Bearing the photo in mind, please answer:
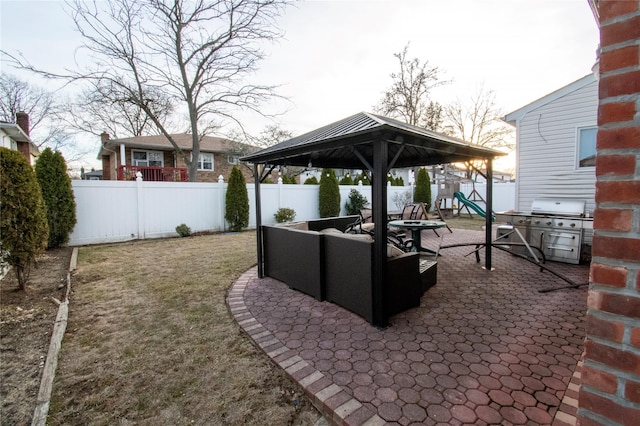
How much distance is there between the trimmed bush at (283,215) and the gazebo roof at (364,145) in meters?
5.26

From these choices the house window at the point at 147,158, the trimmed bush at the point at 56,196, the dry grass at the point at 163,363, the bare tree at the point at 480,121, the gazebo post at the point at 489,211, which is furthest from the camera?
the bare tree at the point at 480,121

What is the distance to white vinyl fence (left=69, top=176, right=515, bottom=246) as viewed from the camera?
26.4 ft

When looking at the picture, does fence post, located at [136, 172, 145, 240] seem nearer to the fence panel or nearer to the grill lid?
the fence panel

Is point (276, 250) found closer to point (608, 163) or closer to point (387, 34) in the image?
point (608, 163)

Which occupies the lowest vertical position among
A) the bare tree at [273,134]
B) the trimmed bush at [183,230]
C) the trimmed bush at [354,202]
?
the trimmed bush at [183,230]

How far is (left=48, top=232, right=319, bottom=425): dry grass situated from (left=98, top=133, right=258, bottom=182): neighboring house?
11936 millimetres

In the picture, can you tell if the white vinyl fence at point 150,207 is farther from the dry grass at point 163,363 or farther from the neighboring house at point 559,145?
the neighboring house at point 559,145

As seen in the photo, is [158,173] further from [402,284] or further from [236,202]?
[402,284]

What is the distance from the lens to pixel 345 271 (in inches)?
142

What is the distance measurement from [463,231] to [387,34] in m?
6.74

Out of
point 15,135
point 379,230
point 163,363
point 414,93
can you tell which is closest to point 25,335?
point 163,363

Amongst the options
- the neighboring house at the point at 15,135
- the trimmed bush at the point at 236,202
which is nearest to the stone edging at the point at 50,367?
the trimmed bush at the point at 236,202

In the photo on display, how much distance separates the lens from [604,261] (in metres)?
0.97

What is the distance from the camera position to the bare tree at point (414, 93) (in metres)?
17.7
